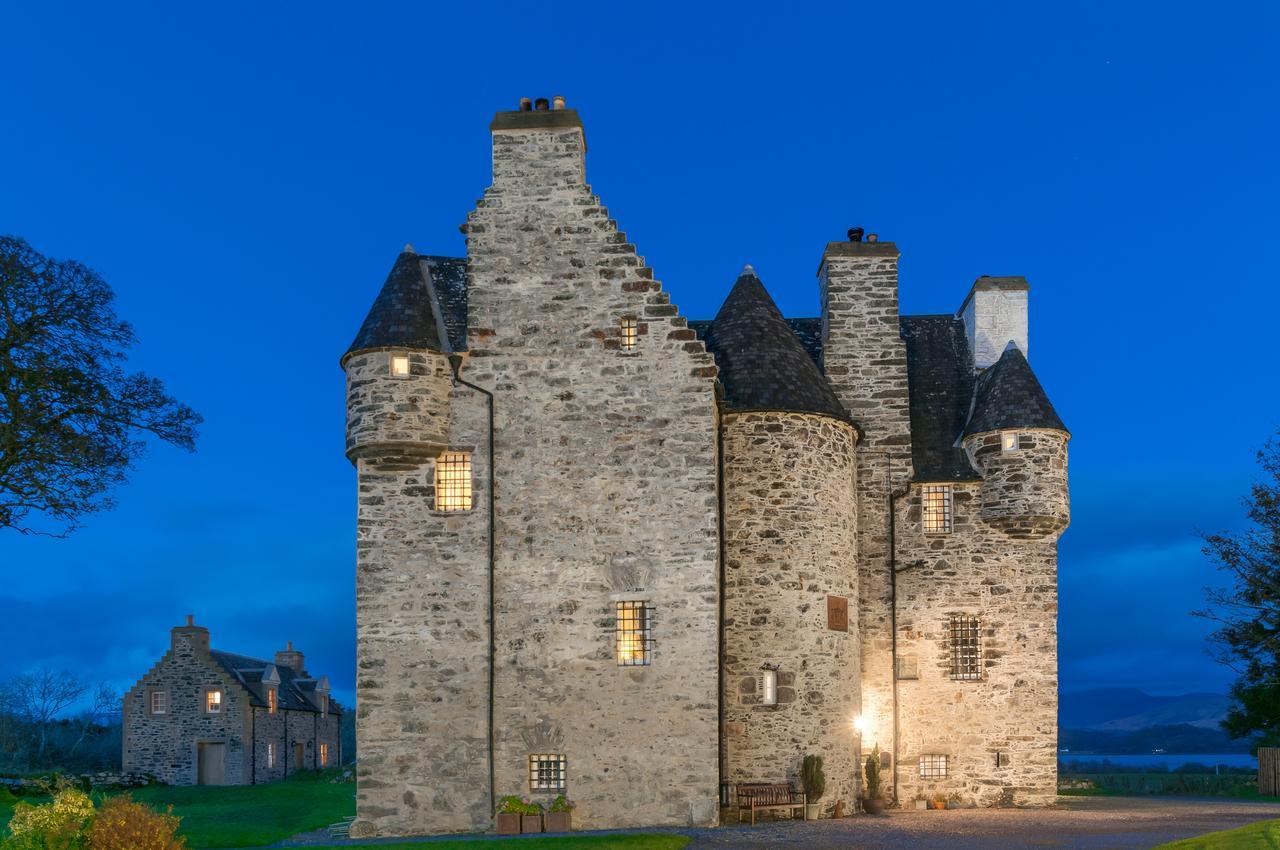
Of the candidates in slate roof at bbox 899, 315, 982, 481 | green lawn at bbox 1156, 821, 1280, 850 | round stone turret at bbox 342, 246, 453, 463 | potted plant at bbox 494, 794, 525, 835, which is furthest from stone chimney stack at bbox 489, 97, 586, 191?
green lawn at bbox 1156, 821, 1280, 850

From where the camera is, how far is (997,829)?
2394 centimetres

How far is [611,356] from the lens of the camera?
85.7 ft

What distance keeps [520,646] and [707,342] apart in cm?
844

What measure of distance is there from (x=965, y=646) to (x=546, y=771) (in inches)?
418

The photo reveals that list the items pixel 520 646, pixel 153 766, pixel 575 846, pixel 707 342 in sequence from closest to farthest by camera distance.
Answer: pixel 575 846 < pixel 520 646 < pixel 707 342 < pixel 153 766

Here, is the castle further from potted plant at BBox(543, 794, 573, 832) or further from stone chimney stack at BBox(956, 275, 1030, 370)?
stone chimney stack at BBox(956, 275, 1030, 370)

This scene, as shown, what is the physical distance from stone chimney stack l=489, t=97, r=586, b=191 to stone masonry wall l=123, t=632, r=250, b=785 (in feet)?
107

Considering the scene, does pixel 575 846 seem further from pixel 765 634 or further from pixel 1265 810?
pixel 1265 810

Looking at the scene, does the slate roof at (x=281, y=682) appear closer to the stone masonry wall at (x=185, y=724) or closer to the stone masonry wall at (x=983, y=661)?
the stone masonry wall at (x=185, y=724)

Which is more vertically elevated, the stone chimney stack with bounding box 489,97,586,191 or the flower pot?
the stone chimney stack with bounding box 489,97,586,191

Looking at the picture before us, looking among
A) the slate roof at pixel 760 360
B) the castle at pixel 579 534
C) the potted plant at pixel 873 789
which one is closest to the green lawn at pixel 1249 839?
the castle at pixel 579 534

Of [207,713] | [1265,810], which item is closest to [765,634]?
[1265,810]

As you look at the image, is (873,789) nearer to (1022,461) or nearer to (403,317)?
(1022,461)

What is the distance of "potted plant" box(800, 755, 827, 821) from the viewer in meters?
25.9
